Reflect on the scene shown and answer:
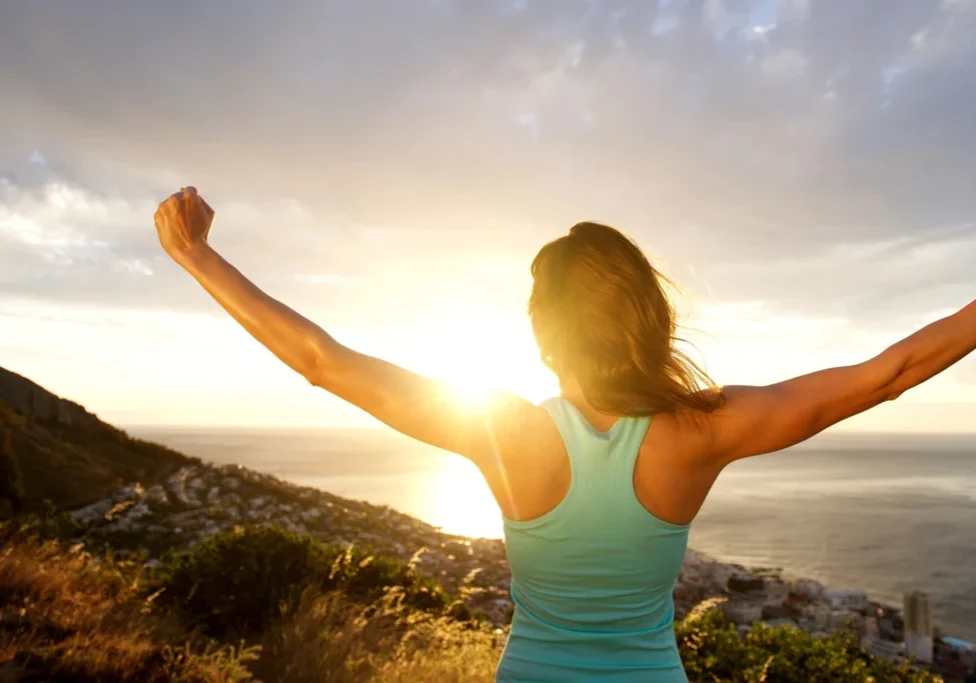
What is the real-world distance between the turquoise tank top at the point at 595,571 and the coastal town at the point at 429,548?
778 centimetres

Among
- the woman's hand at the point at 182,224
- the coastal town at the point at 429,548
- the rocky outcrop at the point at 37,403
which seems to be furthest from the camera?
the rocky outcrop at the point at 37,403

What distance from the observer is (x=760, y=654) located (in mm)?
6891

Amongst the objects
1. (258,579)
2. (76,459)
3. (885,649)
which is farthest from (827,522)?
(258,579)

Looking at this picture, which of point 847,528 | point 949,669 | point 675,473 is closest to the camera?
point 675,473

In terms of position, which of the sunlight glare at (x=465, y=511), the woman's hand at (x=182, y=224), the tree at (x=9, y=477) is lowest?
the sunlight glare at (x=465, y=511)

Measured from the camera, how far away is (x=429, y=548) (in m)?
13.4

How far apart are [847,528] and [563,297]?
4689 cm

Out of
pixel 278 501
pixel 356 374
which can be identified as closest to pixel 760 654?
pixel 356 374

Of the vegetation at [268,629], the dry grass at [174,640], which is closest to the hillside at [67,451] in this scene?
the vegetation at [268,629]

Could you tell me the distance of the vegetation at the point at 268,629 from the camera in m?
5.09

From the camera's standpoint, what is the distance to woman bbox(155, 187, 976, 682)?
5.73 ft

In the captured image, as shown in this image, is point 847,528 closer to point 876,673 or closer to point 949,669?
point 949,669

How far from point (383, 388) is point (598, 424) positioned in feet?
1.79

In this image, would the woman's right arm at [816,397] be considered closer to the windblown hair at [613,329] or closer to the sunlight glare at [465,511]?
the windblown hair at [613,329]
